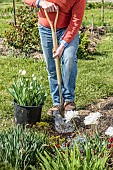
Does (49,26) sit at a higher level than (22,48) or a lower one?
higher

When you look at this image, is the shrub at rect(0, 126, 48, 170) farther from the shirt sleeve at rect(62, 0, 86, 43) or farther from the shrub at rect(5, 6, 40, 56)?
the shrub at rect(5, 6, 40, 56)

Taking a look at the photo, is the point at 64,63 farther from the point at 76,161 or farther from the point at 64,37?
the point at 76,161

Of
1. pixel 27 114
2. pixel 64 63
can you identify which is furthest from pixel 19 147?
pixel 64 63

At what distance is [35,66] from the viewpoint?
7812mm

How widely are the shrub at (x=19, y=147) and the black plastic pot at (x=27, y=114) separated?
1118mm

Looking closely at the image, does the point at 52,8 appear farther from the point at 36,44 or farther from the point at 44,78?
the point at 36,44

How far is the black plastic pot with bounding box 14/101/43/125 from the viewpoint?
5180mm

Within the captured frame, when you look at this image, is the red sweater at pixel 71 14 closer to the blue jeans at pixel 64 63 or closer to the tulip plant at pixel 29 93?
the blue jeans at pixel 64 63

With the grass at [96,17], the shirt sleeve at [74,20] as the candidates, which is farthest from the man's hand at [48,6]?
the grass at [96,17]

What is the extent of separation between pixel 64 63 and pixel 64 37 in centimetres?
33

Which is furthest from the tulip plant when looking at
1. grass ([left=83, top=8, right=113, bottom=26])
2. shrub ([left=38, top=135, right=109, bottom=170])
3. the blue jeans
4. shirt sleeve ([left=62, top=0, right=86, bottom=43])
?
grass ([left=83, top=8, right=113, bottom=26])

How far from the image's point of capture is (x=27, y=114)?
520 cm

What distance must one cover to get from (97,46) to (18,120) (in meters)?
4.77

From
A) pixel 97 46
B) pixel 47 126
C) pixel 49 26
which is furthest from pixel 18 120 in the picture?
pixel 97 46
